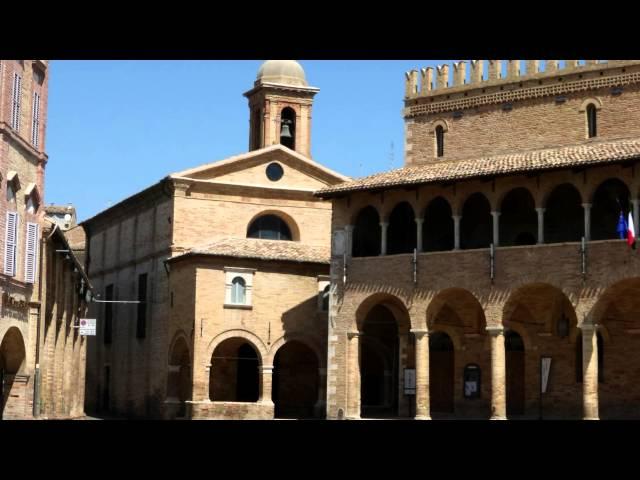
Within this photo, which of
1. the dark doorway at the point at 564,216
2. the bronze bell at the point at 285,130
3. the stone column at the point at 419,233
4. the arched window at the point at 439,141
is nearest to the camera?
the dark doorway at the point at 564,216

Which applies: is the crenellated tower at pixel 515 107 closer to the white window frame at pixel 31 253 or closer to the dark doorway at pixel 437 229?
the dark doorway at pixel 437 229

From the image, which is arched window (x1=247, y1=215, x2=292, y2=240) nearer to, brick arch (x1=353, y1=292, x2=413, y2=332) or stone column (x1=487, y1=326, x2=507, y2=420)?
brick arch (x1=353, y1=292, x2=413, y2=332)

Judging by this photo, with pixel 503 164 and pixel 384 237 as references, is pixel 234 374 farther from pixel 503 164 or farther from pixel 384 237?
pixel 503 164

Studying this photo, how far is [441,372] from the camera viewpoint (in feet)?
141

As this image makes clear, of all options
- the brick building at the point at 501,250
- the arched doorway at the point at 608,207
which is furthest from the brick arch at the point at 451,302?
the arched doorway at the point at 608,207

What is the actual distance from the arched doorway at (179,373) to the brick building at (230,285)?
5cm

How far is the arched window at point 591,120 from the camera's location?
4116 cm

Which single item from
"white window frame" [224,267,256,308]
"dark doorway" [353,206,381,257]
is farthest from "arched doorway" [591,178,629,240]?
"white window frame" [224,267,256,308]

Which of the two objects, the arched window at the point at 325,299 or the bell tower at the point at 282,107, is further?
the bell tower at the point at 282,107

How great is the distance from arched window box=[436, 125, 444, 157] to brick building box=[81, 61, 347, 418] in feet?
20.2

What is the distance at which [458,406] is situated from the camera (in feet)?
136

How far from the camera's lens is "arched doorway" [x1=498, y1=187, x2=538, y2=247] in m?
40.3
